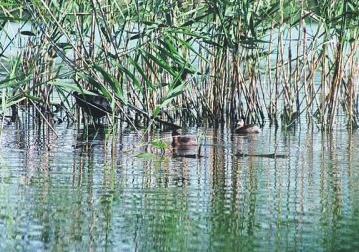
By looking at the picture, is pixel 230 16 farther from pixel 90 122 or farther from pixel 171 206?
pixel 171 206

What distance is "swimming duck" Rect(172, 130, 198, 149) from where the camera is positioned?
33.8 feet

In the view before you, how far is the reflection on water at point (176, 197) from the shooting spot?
626cm

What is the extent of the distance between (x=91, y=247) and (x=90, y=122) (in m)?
6.50

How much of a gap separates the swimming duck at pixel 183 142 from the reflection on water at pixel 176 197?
23 centimetres

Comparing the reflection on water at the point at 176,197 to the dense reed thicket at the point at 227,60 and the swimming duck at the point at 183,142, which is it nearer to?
the swimming duck at the point at 183,142

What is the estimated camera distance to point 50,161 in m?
9.28

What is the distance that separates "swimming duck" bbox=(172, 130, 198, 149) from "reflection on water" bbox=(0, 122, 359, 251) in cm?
23

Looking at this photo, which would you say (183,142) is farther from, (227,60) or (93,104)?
(227,60)

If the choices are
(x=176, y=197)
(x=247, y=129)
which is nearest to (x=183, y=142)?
(x=247, y=129)

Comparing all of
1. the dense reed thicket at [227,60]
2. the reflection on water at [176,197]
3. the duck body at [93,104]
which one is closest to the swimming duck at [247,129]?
the dense reed thicket at [227,60]

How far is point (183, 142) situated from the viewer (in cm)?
1038

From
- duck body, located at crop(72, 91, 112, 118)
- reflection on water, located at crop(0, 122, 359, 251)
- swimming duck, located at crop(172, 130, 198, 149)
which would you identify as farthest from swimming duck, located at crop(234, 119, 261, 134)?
swimming duck, located at crop(172, 130, 198, 149)

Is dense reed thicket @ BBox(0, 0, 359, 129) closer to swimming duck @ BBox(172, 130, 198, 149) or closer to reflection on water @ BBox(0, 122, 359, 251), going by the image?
swimming duck @ BBox(172, 130, 198, 149)

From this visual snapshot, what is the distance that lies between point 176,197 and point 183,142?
2851 millimetres
